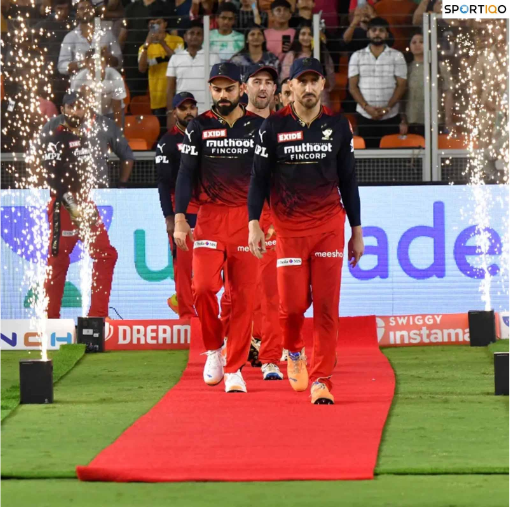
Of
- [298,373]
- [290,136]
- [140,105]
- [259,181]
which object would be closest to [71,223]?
[140,105]

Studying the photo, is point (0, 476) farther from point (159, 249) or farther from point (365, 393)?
point (159, 249)

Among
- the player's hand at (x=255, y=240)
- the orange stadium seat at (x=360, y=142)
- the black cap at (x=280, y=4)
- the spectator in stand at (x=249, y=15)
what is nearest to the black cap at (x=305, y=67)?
the player's hand at (x=255, y=240)

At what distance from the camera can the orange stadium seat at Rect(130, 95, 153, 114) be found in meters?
15.7

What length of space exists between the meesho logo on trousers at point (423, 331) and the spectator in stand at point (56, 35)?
16.5 ft

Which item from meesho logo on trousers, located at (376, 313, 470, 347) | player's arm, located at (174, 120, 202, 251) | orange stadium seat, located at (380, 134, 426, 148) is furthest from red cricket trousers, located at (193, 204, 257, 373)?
orange stadium seat, located at (380, 134, 426, 148)

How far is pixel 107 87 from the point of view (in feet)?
50.0

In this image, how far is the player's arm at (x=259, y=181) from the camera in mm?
8703

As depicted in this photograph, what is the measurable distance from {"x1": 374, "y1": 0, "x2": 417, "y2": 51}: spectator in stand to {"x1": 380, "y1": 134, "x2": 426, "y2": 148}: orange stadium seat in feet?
3.56

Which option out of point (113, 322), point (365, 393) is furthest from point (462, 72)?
point (365, 393)

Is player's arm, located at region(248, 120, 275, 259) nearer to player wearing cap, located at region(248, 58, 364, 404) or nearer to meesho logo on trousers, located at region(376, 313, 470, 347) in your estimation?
player wearing cap, located at region(248, 58, 364, 404)

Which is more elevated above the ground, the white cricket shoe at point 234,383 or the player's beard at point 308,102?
the player's beard at point 308,102

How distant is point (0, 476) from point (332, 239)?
3.12 m

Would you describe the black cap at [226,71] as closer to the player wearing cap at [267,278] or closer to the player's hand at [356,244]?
the player wearing cap at [267,278]

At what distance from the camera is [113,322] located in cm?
1302
